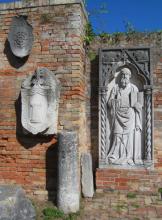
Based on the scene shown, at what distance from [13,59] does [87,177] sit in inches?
109

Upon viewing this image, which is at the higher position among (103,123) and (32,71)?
(32,71)

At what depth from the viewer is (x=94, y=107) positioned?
6.55 meters

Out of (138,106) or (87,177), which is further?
(138,106)

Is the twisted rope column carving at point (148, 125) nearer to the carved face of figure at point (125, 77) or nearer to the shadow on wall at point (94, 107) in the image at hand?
the carved face of figure at point (125, 77)

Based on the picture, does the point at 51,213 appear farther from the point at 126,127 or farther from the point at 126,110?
the point at 126,110

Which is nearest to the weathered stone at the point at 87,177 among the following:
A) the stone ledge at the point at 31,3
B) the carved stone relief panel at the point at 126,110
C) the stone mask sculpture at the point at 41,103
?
the carved stone relief panel at the point at 126,110

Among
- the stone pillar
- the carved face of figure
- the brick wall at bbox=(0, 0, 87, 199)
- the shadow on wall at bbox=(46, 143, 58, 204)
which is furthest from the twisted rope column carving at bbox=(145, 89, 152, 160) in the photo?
the shadow on wall at bbox=(46, 143, 58, 204)

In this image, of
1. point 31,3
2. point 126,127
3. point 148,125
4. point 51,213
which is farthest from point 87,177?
point 31,3

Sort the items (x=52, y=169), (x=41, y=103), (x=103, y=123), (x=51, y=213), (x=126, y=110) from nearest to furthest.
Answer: (x=51, y=213)
(x=41, y=103)
(x=52, y=169)
(x=126, y=110)
(x=103, y=123)

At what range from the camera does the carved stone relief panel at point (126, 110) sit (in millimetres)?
6199

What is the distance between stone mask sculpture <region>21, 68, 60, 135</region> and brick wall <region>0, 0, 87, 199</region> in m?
0.22

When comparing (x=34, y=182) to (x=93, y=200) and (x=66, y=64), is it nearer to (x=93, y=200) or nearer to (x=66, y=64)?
(x=93, y=200)

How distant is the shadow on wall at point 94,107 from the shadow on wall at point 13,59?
56.8 inches

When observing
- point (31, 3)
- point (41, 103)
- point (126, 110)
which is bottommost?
point (126, 110)
